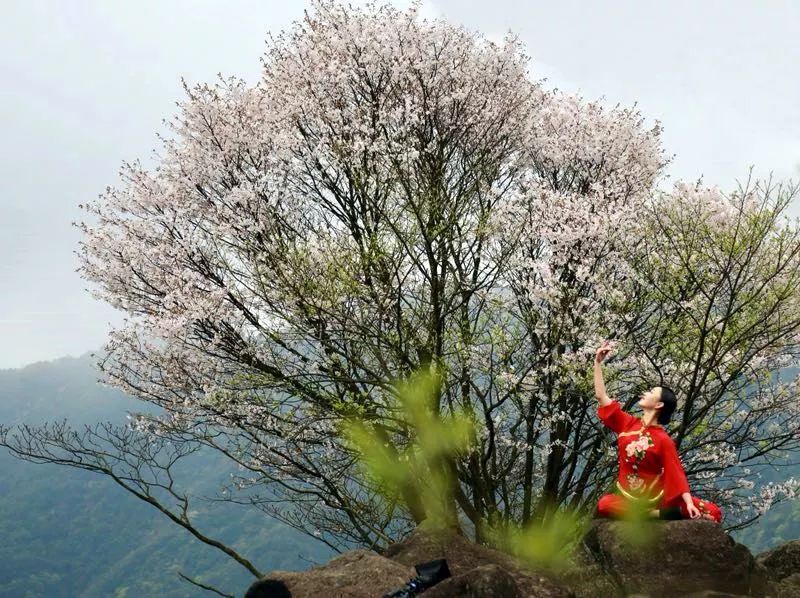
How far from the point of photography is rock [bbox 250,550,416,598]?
328 inches

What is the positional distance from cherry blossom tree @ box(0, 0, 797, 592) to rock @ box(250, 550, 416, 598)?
3300 millimetres

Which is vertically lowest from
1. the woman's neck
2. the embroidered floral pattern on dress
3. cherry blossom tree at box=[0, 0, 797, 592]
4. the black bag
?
the black bag

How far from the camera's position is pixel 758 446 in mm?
13000

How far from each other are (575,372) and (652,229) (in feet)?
10.6

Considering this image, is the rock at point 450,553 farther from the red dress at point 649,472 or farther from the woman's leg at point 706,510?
the woman's leg at point 706,510

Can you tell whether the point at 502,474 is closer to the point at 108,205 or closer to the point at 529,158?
the point at 529,158

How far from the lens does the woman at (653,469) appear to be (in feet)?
25.2

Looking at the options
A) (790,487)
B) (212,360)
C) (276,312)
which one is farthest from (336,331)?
(790,487)

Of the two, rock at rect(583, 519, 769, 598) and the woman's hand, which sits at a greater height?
the woman's hand

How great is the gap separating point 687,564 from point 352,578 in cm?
432

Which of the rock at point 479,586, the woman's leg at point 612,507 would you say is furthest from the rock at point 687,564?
the rock at point 479,586

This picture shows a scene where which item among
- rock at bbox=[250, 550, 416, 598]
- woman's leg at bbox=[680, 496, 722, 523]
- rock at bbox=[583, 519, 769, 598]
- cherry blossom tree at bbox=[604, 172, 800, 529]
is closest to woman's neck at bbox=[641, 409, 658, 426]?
woman's leg at bbox=[680, 496, 722, 523]

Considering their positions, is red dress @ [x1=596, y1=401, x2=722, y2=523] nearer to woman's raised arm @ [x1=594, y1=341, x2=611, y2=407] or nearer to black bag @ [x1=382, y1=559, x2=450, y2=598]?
woman's raised arm @ [x1=594, y1=341, x2=611, y2=407]

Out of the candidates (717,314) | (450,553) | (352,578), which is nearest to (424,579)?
(352,578)
